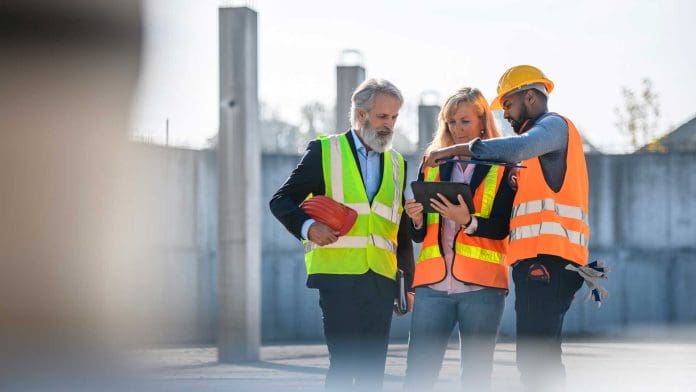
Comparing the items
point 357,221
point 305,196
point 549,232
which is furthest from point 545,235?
point 305,196

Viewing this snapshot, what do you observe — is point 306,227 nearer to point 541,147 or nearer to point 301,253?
point 541,147

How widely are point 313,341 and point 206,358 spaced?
4325 millimetres

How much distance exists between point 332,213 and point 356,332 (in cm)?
60

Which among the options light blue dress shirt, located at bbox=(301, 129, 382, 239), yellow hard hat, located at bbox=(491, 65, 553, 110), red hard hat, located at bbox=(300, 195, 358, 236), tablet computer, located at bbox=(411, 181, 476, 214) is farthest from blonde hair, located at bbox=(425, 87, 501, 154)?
red hard hat, located at bbox=(300, 195, 358, 236)

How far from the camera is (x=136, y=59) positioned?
36.8 feet

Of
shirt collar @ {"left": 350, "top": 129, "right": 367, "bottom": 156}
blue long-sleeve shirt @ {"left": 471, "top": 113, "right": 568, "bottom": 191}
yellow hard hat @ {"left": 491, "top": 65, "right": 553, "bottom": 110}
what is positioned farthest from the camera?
shirt collar @ {"left": 350, "top": 129, "right": 367, "bottom": 156}

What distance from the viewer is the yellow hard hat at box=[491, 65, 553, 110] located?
6.46 metres

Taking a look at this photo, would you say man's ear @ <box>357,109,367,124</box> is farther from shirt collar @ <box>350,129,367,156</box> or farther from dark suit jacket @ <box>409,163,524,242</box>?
dark suit jacket @ <box>409,163,524,242</box>

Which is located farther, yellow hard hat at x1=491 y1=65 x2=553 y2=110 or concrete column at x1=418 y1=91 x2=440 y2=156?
concrete column at x1=418 y1=91 x2=440 y2=156

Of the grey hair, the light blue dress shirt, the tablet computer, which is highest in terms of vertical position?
the grey hair

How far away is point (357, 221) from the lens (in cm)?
668

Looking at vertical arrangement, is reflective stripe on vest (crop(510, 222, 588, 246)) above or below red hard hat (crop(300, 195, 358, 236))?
below

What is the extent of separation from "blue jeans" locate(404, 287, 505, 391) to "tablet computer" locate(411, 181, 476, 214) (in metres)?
0.46

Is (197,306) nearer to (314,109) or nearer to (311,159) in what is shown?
(311,159)
